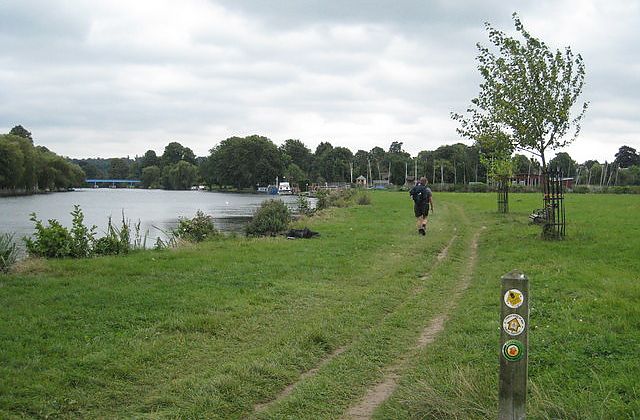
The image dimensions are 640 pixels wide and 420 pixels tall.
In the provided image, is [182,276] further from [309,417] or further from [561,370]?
[561,370]

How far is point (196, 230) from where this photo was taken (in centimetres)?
2288

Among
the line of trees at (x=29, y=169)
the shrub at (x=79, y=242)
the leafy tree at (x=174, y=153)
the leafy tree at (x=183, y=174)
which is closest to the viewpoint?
the shrub at (x=79, y=242)

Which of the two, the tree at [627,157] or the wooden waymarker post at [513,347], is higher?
the tree at [627,157]

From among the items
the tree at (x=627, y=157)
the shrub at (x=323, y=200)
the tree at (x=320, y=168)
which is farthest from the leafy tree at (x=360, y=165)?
the shrub at (x=323, y=200)

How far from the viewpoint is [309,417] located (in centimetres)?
547

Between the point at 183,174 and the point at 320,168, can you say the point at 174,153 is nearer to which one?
the point at 183,174

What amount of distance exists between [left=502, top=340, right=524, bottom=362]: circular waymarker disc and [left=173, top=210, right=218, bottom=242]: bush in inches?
728

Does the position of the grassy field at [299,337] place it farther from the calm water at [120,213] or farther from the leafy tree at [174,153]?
the leafy tree at [174,153]

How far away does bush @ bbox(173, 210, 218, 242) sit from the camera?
2242 centimetres

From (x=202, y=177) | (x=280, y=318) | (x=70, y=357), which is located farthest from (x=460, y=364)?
(x=202, y=177)

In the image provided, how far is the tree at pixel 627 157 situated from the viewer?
140125 mm

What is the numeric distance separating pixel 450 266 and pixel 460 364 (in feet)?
27.5

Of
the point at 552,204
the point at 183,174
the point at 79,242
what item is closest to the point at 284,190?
the point at 183,174

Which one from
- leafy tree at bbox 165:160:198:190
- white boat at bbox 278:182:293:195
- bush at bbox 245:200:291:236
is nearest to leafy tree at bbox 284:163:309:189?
white boat at bbox 278:182:293:195
